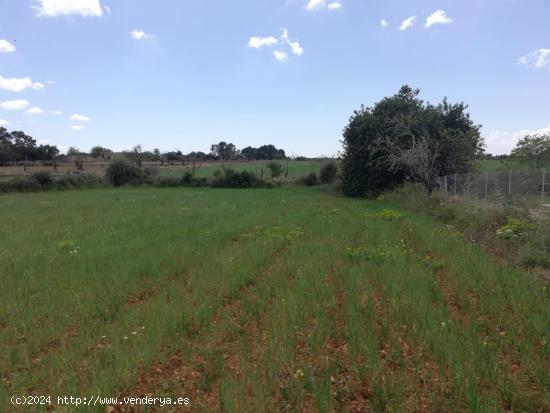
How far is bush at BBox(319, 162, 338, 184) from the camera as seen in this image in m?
52.9

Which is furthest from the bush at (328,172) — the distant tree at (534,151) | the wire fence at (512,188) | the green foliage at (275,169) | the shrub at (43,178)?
the shrub at (43,178)

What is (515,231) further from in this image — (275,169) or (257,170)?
(257,170)

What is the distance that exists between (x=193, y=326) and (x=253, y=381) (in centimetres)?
172

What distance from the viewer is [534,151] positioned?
3291 centimetres

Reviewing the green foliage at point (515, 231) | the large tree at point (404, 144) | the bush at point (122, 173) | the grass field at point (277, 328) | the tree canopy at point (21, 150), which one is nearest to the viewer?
the grass field at point (277, 328)

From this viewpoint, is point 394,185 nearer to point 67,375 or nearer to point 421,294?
point 421,294

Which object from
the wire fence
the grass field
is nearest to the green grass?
the wire fence

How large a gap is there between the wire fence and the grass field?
24.3ft

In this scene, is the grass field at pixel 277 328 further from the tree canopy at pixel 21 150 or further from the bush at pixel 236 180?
the tree canopy at pixel 21 150

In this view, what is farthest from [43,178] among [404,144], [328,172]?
[404,144]

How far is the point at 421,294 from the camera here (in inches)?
267

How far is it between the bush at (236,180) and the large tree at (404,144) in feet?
51.4

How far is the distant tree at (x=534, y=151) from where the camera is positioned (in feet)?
104

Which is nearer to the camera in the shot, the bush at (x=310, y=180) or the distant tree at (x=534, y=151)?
the distant tree at (x=534, y=151)
